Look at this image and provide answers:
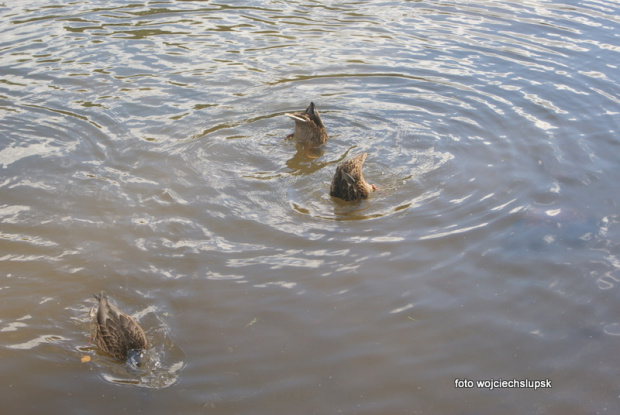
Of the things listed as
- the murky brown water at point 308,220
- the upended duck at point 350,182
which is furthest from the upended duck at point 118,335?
the upended duck at point 350,182

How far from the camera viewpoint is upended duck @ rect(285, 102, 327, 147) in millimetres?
8539

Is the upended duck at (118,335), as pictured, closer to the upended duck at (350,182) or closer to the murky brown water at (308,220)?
the murky brown water at (308,220)

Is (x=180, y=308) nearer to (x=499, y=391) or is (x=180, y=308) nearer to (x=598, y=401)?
(x=499, y=391)

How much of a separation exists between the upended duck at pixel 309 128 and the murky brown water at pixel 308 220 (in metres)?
0.21

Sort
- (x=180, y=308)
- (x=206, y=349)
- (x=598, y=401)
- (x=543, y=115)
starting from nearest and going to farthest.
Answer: (x=598, y=401) → (x=206, y=349) → (x=180, y=308) → (x=543, y=115)

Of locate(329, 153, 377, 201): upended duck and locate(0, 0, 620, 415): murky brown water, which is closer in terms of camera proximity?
locate(0, 0, 620, 415): murky brown water

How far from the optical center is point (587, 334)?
5.46 m

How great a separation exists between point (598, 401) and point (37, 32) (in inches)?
452

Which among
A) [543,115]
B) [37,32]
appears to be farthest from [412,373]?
[37,32]

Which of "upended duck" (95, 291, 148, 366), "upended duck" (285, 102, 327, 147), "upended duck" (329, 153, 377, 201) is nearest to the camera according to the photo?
"upended duck" (95, 291, 148, 366)

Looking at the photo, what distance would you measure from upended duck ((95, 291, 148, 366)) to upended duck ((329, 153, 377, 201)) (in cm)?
303

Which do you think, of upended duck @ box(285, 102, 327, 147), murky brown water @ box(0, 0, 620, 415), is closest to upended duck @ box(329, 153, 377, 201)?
murky brown water @ box(0, 0, 620, 415)

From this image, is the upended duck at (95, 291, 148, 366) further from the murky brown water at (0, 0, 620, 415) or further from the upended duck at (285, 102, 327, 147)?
the upended duck at (285, 102, 327, 147)

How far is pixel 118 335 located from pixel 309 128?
447 cm
